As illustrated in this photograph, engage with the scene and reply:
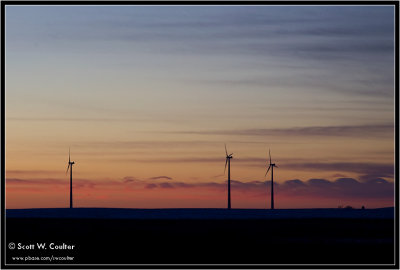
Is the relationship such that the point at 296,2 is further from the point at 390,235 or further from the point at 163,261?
the point at 390,235

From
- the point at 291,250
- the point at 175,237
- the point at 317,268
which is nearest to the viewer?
the point at 317,268

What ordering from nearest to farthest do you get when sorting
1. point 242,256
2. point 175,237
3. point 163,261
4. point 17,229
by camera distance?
point 163,261
point 242,256
point 175,237
point 17,229

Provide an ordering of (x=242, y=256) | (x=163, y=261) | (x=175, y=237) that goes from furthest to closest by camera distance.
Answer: (x=175, y=237) < (x=242, y=256) < (x=163, y=261)

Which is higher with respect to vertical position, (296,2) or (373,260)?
(296,2)

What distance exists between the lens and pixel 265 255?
72750 mm

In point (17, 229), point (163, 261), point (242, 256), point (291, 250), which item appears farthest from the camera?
point (17, 229)

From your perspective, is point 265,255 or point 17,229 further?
point 17,229

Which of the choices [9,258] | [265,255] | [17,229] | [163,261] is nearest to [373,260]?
[265,255]

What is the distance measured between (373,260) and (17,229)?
58411 millimetres

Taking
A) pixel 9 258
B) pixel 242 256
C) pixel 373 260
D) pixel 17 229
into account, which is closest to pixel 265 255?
pixel 242 256

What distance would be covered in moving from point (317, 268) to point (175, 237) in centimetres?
4076

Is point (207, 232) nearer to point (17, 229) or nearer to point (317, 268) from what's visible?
point (17, 229)

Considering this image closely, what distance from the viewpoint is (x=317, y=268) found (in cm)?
5672

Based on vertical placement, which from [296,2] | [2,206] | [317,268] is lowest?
[317,268]
